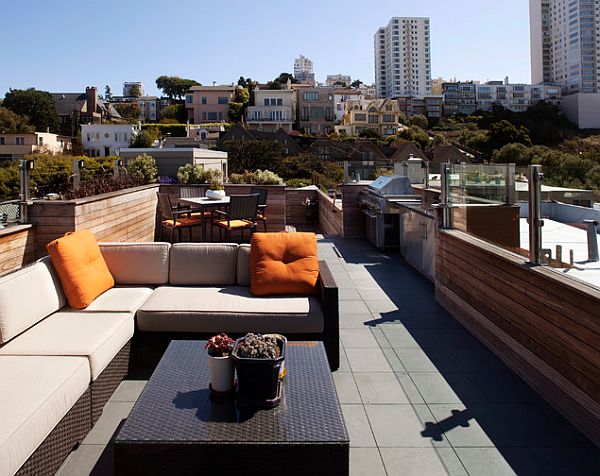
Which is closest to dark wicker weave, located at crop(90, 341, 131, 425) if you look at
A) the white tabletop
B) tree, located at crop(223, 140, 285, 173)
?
the white tabletop

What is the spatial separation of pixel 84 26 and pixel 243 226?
393 inches

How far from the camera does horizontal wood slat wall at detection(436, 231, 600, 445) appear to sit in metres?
2.47

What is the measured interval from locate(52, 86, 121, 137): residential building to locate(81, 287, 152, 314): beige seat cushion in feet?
194

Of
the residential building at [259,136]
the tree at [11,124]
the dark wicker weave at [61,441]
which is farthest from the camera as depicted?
the tree at [11,124]

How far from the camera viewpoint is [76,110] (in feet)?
189

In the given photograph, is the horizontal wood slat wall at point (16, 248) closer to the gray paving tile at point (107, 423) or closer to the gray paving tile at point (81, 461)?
the gray paving tile at point (107, 423)

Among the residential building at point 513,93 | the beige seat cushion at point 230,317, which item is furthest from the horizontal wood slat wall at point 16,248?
the residential building at point 513,93

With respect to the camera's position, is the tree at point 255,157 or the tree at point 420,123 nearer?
the tree at point 255,157

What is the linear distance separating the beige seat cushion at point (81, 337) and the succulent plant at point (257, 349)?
0.93 metres

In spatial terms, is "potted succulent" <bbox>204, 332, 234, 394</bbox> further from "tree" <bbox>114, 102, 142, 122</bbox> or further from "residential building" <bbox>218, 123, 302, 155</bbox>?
"tree" <bbox>114, 102, 142, 122</bbox>

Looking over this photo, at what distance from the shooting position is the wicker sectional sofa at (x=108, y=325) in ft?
6.72

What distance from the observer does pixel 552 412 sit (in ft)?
9.00

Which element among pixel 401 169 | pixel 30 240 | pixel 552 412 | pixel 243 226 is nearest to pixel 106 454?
pixel 552 412

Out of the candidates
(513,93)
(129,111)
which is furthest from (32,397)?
(513,93)
